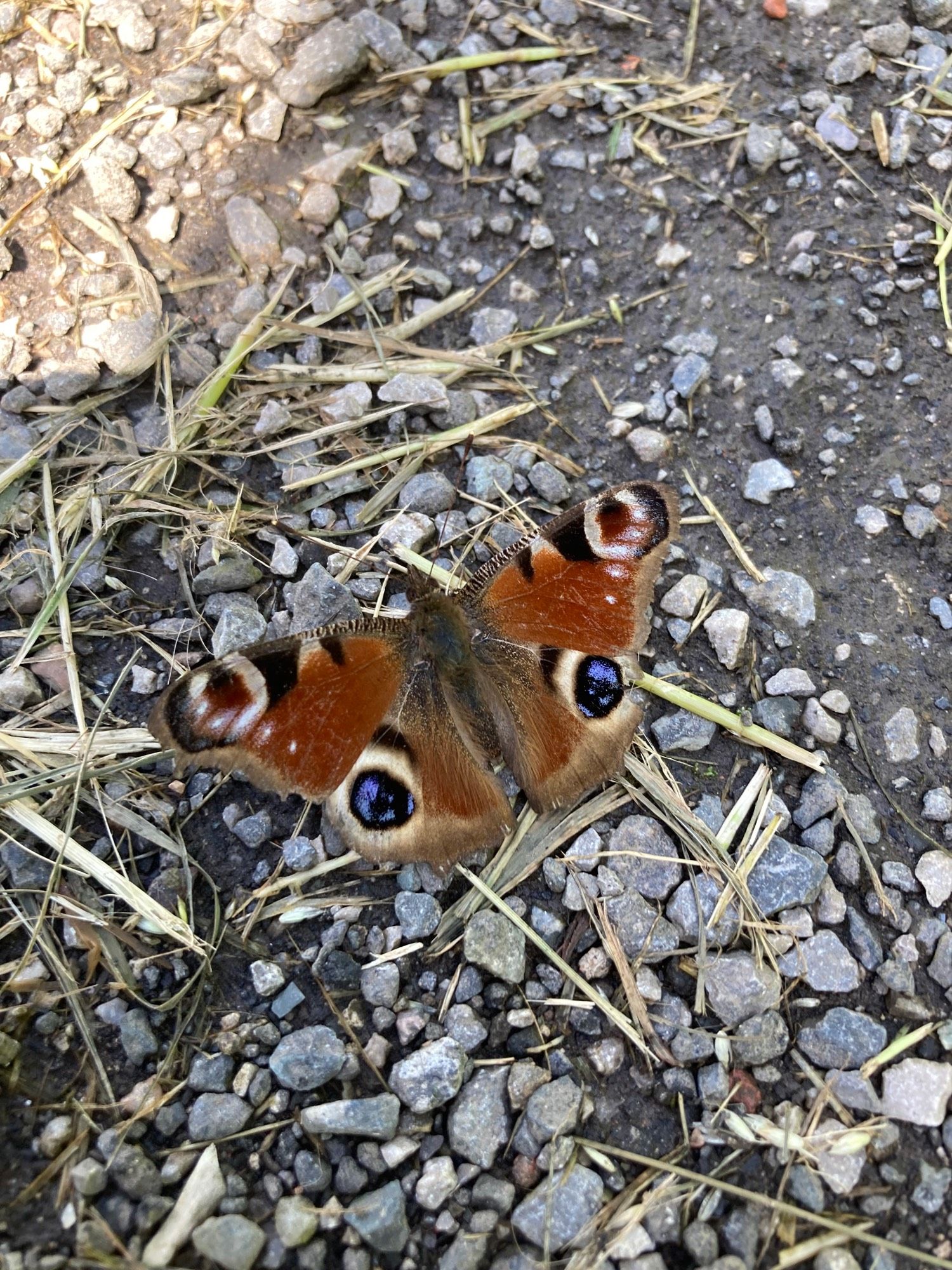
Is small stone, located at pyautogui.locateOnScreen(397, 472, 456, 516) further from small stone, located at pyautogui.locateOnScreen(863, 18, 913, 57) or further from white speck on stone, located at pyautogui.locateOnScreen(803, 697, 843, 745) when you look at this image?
small stone, located at pyautogui.locateOnScreen(863, 18, 913, 57)

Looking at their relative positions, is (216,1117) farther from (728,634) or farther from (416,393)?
(416,393)

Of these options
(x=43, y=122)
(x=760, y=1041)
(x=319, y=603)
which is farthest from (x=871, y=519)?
(x=43, y=122)

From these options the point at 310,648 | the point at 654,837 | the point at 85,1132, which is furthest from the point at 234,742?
the point at 654,837

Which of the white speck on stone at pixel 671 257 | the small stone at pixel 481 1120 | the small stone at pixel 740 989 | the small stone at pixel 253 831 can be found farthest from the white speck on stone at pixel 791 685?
the white speck on stone at pixel 671 257

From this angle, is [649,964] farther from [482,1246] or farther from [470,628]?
[470,628]

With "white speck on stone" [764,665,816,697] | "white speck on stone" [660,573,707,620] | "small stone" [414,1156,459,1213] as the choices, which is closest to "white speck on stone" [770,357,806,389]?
"white speck on stone" [660,573,707,620]

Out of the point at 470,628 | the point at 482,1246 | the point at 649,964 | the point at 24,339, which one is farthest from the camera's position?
the point at 24,339

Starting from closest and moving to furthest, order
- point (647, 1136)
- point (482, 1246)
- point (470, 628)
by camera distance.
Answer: point (482, 1246), point (647, 1136), point (470, 628)
